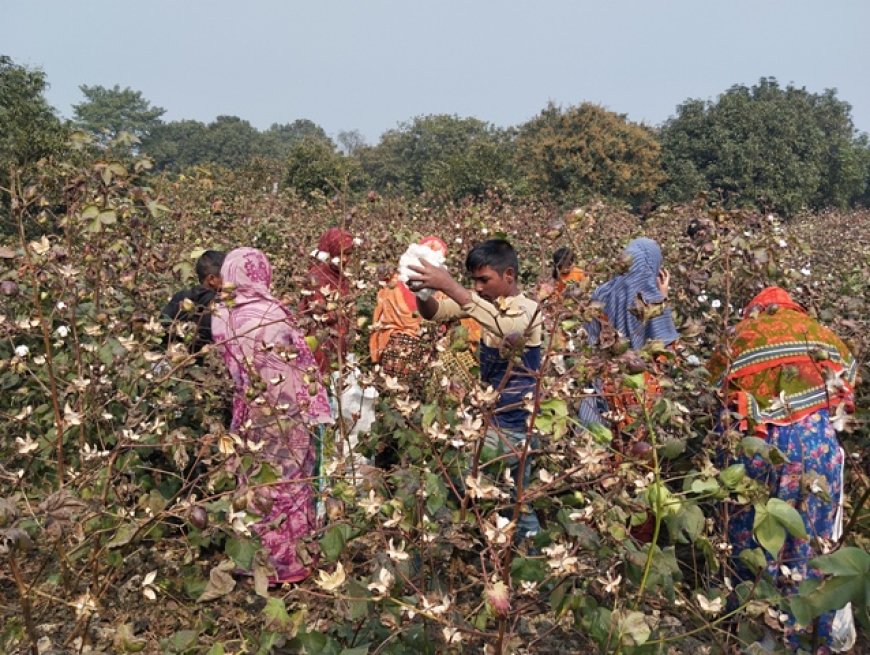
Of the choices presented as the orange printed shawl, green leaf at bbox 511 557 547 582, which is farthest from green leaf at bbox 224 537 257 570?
the orange printed shawl

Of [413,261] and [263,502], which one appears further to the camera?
[413,261]

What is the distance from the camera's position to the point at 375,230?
6.32 m

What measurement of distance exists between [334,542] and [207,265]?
2.22 metres

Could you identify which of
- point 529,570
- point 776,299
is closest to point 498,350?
point 529,570

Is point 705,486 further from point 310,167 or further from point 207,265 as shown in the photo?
point 310,167

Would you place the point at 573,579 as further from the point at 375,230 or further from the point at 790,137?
the point at 790,137

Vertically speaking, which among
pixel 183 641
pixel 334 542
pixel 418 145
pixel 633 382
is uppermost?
pixel 418 145

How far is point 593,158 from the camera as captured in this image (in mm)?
25266

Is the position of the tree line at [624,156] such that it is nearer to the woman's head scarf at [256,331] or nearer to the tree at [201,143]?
the woman's head scarf at [256,331]

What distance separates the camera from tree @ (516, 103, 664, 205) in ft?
81.9

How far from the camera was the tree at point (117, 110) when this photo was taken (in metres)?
77.8

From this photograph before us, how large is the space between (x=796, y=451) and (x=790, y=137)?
93.8 ft

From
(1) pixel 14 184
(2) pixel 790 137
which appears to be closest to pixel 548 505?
(1) pixel 14 184

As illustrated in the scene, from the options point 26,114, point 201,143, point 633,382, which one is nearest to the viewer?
point 633,382
